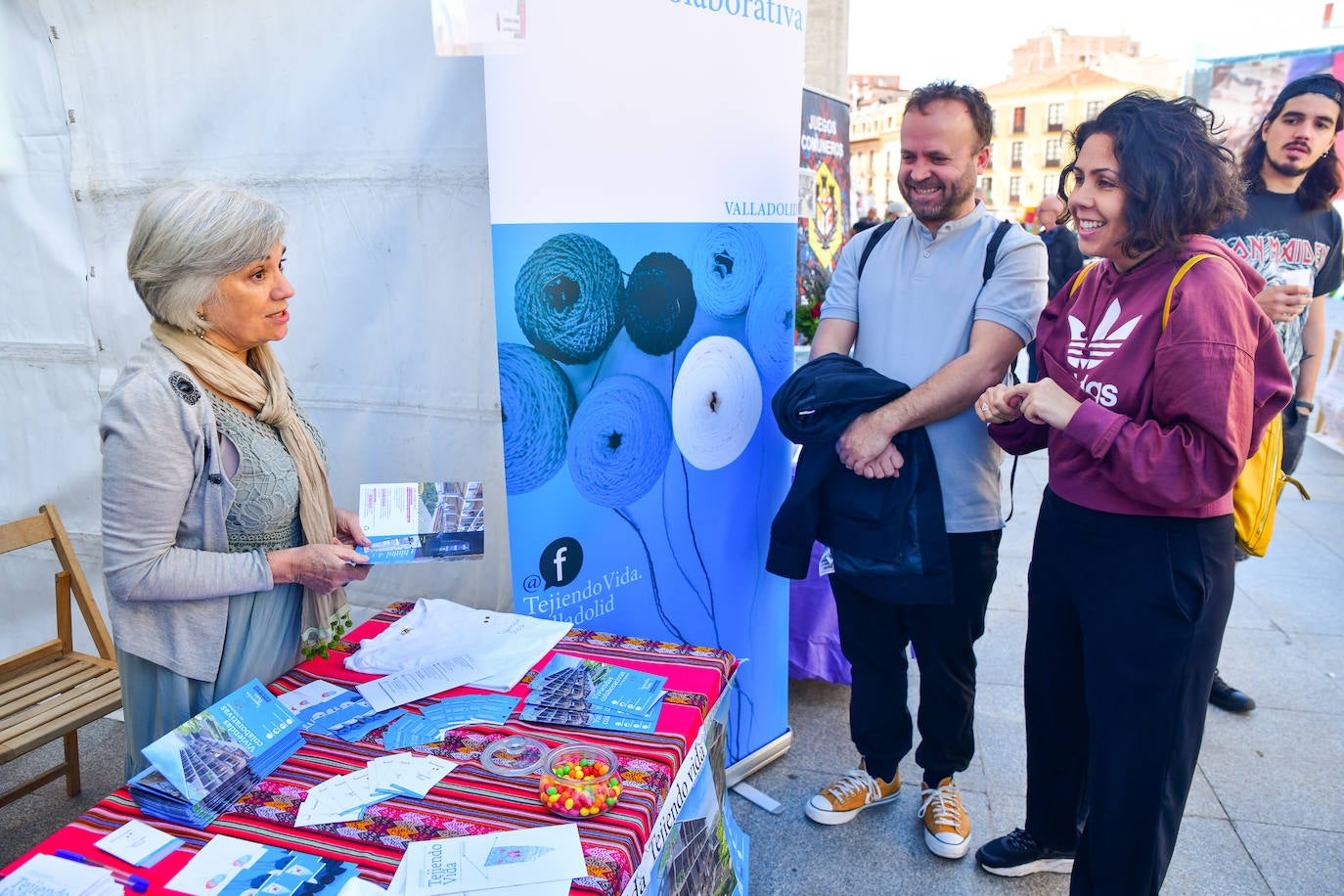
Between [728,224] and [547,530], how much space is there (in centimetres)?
87

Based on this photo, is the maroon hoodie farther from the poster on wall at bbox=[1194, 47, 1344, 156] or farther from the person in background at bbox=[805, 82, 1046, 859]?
the poster on wall at bbox=[1194, 47, 1344, 156]

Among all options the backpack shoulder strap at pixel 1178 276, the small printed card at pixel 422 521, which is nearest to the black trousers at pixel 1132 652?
the backpack shoulder strap at pixel 1178 276

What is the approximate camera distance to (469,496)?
1556 mm

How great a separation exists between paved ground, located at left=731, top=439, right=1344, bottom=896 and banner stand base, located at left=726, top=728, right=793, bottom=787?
0.04 m

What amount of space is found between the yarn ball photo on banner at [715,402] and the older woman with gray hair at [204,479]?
0.88 m

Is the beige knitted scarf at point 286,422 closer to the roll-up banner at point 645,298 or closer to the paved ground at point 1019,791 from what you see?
the roll-up banner at point 645,298

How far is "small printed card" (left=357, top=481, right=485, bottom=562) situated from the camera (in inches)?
58.3

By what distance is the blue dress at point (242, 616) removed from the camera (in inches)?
59.8

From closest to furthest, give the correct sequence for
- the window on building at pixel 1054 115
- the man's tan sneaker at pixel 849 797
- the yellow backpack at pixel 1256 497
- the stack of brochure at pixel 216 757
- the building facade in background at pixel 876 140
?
1. the stack of brochure at pixel 216 757
2. the yellow backpack at pixel 1256 497
3. the man's tan sneaker at pixel 849 797
4. the building facade in background at pixel 876 140
5. the window on building at pixel 1054 115

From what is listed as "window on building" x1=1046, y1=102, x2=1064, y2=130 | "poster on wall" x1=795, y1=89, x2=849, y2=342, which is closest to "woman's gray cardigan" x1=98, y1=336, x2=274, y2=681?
"poster on wall" x1=795, y1=89, x2=849, y2=342

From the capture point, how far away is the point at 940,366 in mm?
2053

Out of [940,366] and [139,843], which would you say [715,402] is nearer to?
[940,366]

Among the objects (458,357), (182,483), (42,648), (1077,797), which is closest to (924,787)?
(1077,797)

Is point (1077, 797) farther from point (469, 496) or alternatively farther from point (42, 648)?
point (42, 648)
